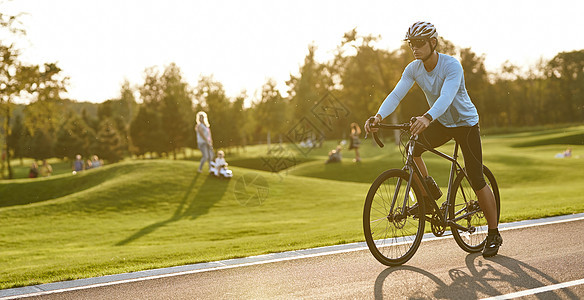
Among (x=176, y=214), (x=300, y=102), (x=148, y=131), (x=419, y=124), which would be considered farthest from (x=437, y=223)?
(x=148, y=131)

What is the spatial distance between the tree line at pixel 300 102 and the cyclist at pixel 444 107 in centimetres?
4220

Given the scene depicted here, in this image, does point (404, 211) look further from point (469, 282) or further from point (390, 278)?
point (469, 282)

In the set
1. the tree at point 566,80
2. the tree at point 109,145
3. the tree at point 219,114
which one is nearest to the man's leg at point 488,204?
the tree at point 219,114

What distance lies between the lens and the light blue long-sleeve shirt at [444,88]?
5.22 m

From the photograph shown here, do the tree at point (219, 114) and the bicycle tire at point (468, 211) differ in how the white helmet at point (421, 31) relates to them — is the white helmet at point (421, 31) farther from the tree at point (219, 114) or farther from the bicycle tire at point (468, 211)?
the tree at point (219, 114)

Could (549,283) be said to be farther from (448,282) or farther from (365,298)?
(365,298)

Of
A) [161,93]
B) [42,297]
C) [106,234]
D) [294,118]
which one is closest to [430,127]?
[42,297]

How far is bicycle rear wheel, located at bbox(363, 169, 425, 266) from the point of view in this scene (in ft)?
16.5

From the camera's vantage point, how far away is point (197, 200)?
19328 mm

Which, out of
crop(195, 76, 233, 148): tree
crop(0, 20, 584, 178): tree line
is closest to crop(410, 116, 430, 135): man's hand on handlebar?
crop(0, 20, 584, 178): tree line

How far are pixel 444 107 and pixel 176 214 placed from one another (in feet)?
45.4

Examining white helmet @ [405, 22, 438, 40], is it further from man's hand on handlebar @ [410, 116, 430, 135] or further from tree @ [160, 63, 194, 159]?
tree @ [160, 63, 194, 159]

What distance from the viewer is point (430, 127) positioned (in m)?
5.61

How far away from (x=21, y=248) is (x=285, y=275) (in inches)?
407
